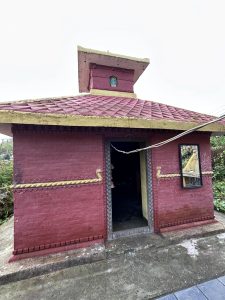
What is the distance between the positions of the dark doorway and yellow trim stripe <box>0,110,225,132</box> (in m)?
1.82

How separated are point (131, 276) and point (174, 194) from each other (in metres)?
2.42

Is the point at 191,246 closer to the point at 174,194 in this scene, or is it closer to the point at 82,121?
the point at 174,194

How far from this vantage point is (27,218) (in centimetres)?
383

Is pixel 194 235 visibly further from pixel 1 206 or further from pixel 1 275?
pixel 1 206

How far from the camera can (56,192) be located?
159 inches

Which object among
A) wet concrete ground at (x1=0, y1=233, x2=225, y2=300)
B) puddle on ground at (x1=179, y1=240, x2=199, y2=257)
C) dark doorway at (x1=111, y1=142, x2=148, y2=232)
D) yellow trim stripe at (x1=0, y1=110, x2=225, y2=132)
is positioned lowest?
wet concrete ground at (x1=0, y1=233, x2=225, y2=300)

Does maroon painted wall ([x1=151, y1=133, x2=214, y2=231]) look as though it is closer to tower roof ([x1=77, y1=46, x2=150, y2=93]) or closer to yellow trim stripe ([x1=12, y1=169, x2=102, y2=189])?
yellow trim stripe ([x1=12, y1=169, x2=102, y2=189])

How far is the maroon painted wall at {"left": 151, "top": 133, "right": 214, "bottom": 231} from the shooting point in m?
4.84

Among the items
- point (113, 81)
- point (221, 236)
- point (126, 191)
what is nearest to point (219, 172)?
point (126, 191)

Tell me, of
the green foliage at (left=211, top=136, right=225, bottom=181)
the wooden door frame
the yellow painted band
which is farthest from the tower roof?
the green foliage at (left=211, top=136, right=225, bottom=181)

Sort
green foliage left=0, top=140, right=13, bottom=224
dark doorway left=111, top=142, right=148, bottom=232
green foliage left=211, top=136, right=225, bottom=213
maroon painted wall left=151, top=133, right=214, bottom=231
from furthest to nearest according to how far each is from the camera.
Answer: green foliage left=0, top=140, right=13, bottom=224 < green foliage left=211, top=136, right=225, bottom=213 < dark doorway left=111, top=142, right=148, bottom=232 < maroon painted wall left=151, top=133, right=214, bottom=231

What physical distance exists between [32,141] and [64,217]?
184 cm

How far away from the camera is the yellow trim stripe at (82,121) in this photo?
339 cm

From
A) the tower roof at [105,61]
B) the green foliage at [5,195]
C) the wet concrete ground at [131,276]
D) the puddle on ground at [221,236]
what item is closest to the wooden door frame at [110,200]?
the wet concrete ground at [131,276]
